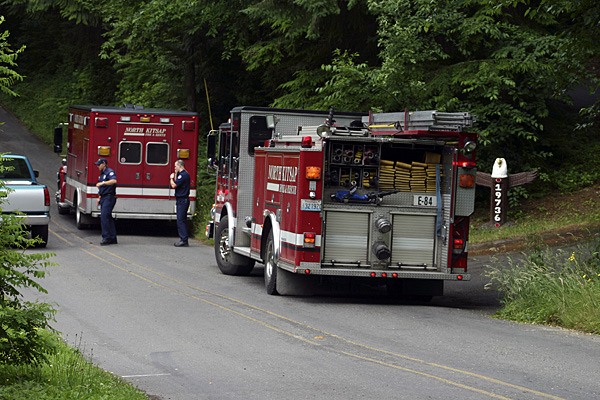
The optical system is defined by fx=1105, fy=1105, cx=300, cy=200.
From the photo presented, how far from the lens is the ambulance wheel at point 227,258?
19.5 meters

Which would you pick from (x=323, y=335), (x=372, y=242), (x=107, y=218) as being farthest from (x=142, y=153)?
(x=323, y=335)

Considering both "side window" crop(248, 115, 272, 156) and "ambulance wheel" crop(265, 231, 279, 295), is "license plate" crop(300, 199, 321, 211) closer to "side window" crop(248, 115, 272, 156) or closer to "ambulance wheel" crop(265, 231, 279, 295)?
"ambulance wheel" crop(265, 231, 279, 295)

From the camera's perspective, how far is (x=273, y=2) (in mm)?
24953

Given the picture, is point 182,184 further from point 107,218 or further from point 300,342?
point 300,342

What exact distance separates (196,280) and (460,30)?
958 centimetres

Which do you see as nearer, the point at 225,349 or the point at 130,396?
the point at 130,396

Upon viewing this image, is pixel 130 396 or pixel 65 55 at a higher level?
pixel 65 55

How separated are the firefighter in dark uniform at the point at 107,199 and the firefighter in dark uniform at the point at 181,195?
134cm

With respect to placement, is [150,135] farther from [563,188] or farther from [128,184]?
[563,188]

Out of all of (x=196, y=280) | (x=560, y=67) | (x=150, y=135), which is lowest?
(x=196, y=280)

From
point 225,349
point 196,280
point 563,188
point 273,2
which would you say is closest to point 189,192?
point 273,2

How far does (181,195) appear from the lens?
81.4ft

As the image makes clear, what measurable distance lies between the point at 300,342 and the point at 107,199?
12924 millimetres

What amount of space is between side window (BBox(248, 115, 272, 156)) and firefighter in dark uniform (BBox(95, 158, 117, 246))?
20.6 ft
